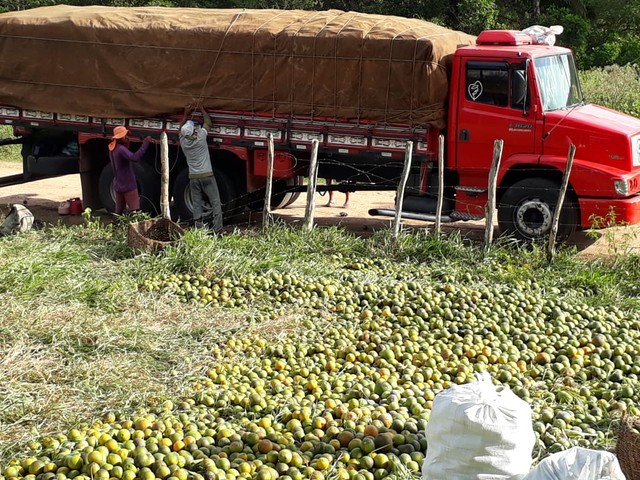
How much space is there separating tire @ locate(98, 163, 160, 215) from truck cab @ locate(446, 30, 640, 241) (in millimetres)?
4666

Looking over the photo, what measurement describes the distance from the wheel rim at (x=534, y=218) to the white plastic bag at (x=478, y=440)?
7269mm

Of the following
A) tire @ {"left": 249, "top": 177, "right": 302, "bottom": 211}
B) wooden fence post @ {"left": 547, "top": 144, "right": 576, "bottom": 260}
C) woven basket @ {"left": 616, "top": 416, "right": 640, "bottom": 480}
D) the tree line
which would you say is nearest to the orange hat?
tire @ {"left": 249, "top": 177, "right": 302, "bottom": 211}

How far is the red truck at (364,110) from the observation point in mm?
11711

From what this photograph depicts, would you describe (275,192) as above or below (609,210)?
below

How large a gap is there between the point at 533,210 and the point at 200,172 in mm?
4734

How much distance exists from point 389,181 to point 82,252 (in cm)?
460

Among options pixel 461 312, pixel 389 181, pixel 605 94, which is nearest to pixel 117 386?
pixel 461 312

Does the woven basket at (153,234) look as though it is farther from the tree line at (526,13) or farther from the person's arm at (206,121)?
the tree line at (526,13)

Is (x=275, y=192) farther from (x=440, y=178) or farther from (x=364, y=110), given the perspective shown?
(x=440, y=178)

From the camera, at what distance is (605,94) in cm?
1986

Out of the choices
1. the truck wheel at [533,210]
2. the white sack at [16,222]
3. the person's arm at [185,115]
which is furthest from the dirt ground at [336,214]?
the person's arm at [185,115]

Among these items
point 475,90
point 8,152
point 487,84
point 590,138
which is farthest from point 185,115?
point 8,152

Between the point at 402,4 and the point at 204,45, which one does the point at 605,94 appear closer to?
the point at 402,4

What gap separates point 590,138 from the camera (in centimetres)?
1159
